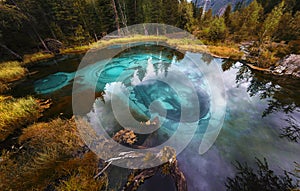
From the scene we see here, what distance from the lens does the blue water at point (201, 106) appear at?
450 centimetres

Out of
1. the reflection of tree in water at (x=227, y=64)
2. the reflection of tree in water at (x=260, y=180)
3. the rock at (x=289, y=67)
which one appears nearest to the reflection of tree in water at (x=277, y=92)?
the reflection of tree in water at (x=227, y=64)

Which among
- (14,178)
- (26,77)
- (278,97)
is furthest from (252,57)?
(26,77)

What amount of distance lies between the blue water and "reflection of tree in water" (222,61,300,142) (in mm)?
57

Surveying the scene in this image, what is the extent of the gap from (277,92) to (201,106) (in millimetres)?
5922

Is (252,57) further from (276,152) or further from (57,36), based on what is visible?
(57,36)

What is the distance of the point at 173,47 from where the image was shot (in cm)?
1998

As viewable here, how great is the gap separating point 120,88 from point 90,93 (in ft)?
6.50

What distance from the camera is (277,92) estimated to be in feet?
28.1

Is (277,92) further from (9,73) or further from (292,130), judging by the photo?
(9,73)

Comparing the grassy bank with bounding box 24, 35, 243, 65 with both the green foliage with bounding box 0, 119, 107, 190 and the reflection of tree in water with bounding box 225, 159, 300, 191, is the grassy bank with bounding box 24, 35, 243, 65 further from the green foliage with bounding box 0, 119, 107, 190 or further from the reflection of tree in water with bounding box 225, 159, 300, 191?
the green foliage with bounding box 0, 119, 107, 190

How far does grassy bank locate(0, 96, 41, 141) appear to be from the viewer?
5182 mm

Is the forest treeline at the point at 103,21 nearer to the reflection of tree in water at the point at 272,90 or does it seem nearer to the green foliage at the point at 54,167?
→ the reflection of tree in water at the point at 272,90

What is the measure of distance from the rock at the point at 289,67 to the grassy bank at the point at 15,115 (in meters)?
17.5

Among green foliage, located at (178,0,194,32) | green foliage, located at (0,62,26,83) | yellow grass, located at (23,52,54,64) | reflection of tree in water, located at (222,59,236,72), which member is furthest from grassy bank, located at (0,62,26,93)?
green foliage, located at (178,0,194,32)
